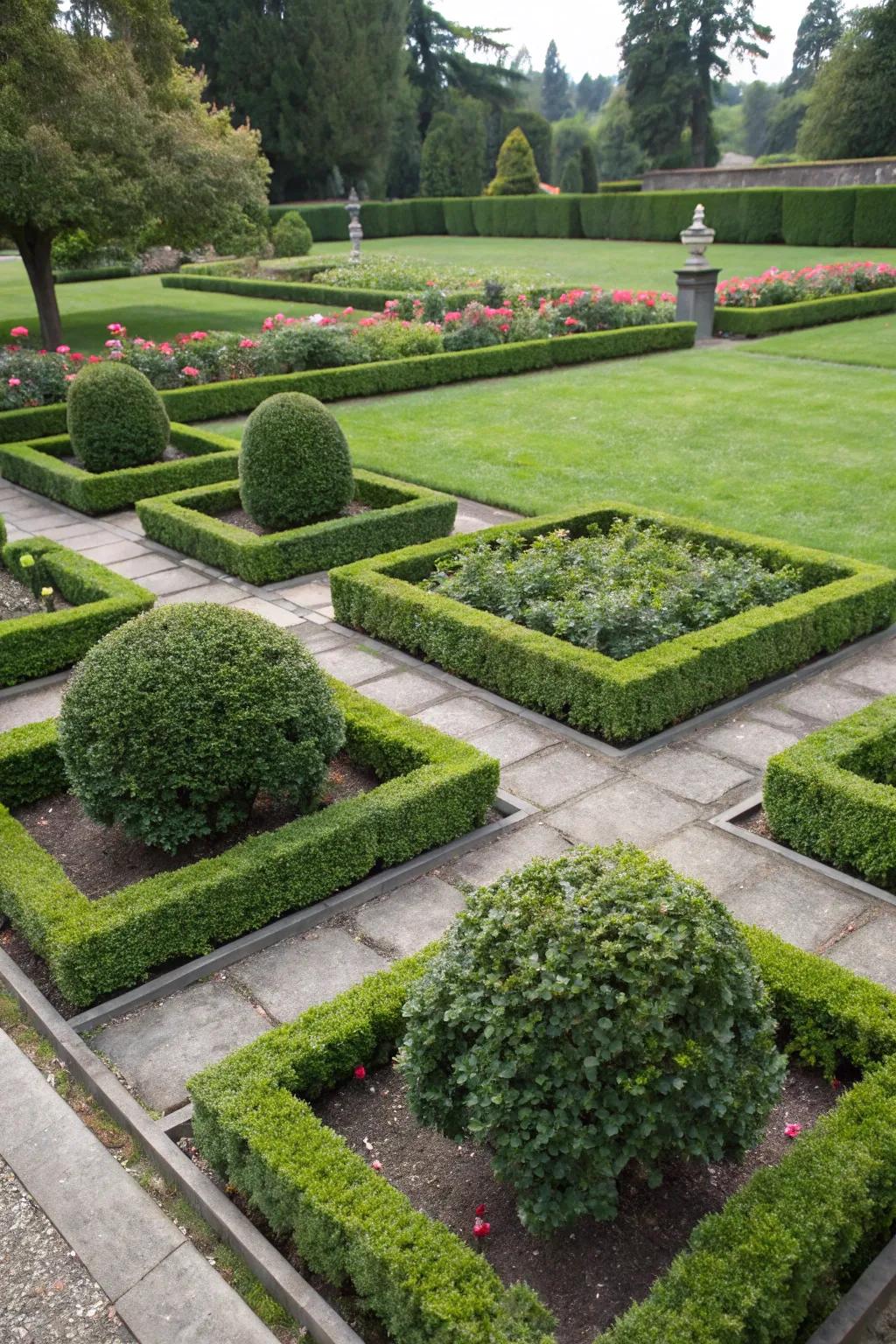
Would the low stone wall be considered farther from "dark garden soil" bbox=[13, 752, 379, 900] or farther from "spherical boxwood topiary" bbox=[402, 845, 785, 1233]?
"spherical boxwood topiary" bbox=[402, 845, 785, 1233]

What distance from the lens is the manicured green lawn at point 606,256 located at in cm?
2912

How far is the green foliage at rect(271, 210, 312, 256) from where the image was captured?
36.3m

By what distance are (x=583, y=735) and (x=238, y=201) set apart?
17.1 metres

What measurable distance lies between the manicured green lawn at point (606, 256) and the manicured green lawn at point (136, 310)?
7.30m

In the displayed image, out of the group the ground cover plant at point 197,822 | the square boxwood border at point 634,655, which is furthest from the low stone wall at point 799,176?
the ground cover plant at point 197,822

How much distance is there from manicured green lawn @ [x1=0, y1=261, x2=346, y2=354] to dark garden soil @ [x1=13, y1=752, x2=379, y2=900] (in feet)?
58.0

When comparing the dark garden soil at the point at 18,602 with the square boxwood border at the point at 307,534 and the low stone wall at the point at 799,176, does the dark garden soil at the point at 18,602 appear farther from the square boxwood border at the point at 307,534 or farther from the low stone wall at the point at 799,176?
the low stone wall at the point at 799,176

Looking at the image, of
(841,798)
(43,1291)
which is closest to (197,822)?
(43,1291)

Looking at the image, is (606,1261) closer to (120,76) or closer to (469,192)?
(120,76)

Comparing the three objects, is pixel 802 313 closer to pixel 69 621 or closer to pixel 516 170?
pixel 69 621

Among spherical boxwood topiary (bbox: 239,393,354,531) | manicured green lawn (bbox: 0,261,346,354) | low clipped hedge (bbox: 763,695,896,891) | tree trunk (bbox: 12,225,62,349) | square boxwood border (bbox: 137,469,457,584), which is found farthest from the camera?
manicured green lawn (bbox: 0,261,346,354)

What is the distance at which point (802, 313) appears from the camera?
2014cm

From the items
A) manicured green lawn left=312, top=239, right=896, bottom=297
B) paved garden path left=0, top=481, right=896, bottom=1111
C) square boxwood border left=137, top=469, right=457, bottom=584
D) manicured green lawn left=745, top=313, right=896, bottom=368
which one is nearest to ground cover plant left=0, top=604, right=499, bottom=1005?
paved garden path left=0, top=481, right=896, bottom=1111

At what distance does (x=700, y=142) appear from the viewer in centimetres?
5272
